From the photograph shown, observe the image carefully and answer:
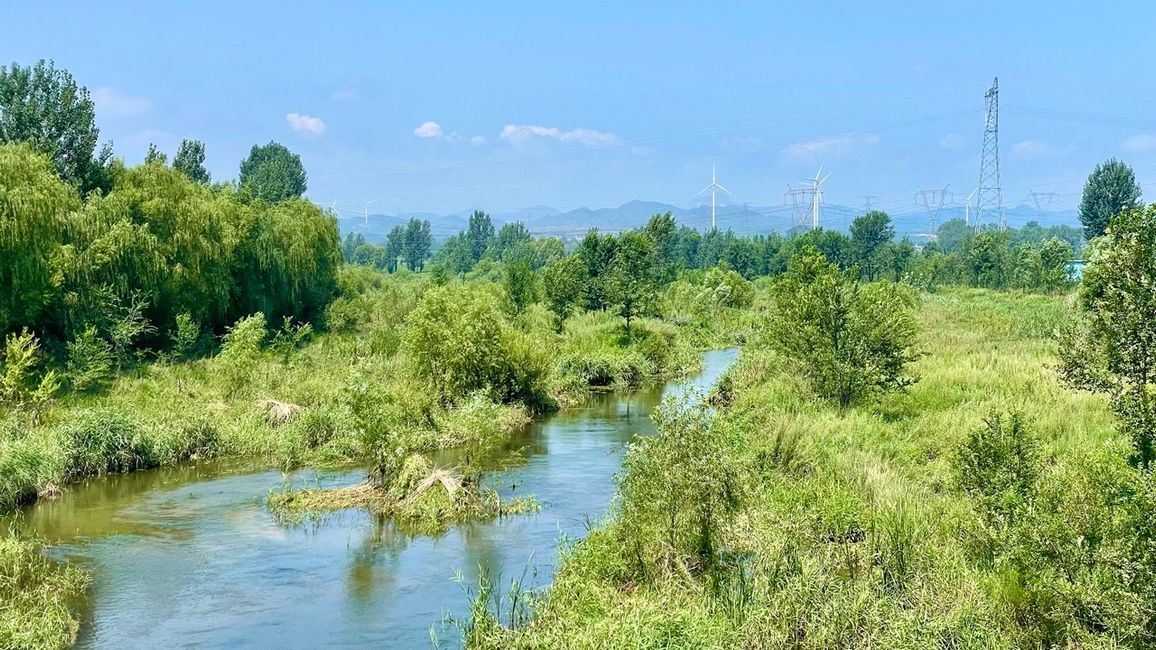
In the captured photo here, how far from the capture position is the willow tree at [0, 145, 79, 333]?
34.2 m

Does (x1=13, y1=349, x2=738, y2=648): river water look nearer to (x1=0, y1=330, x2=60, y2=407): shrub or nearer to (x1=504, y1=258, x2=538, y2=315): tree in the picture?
(x1=0, y1=330, x2=60, y2=407): shrub

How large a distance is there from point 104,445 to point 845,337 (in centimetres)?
2244

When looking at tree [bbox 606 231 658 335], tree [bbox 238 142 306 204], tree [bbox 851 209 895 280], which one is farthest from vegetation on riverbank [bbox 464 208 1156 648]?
tree [bbox 851 209 895 280]

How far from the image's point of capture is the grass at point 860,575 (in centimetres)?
1328

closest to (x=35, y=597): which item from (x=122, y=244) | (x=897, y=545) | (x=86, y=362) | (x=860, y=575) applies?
(x=860, y=575)

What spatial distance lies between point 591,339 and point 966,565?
142 feet

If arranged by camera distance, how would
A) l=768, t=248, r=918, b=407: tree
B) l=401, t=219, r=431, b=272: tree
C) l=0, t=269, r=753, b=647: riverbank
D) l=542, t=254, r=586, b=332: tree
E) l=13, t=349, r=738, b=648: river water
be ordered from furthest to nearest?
1. l=401, t=219, r=431, b=272: tree
2. l=542, t=254, r=586, b=332: tree
3. l=768, t=248, r=918, b=407: tree
4. l=0, t=269, r=753, b=647: riverbank
5. l=13, t=349, r=738, b=648: river water

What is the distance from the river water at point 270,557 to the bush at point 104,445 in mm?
546

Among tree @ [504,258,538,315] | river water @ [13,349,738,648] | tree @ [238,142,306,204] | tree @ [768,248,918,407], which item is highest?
tree @ [238,142,306,204]

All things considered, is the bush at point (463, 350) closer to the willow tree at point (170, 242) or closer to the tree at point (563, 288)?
the willow tree at point (170, 242)

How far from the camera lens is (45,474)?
2523cm

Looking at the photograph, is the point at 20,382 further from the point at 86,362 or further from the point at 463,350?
the point at 463,350

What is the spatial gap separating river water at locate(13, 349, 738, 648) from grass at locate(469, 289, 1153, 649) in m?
2.32

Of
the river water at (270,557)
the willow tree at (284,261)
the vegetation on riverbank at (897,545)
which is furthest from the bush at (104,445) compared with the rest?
the willow tree at (284,261)
